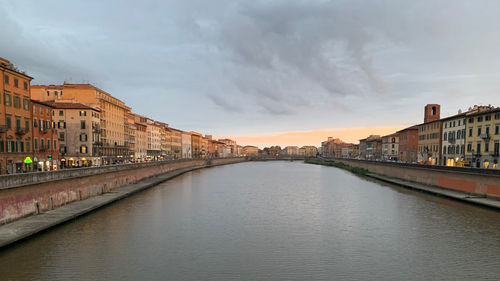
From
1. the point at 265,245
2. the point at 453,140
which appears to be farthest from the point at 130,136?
the point at 453,140

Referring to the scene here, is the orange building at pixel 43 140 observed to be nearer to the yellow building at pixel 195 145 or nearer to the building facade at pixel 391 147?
the building facade at pixel 391 147

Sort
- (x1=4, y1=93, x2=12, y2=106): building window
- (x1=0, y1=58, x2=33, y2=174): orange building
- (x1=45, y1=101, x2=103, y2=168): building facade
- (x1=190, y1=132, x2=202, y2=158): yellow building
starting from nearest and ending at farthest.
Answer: (x1=0, y1=58, x2=33, y2=174): orange building < (x1=4, y1=93, x2=12, y2=106): building window < (x1=45, y1=101, x2=103, y2=168): building facade < (x1=190, y1=132, x2=202, y2=158): yellow building

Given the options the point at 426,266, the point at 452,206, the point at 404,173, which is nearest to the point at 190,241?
the point at 426,266

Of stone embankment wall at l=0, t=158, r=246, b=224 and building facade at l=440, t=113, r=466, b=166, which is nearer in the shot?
stone embankment wall at l=0, t=158, r=246, b=224

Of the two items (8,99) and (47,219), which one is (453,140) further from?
(8,99)

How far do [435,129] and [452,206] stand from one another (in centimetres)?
4324

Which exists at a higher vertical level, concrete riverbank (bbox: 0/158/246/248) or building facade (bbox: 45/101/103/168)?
building facade (bbox: 45/101/103/168)

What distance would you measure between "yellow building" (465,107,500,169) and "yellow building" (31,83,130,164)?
7644cm

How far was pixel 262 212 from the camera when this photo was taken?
103ft

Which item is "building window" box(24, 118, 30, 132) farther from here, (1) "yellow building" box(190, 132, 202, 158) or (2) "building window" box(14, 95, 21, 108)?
(1) "yellow building" box(190, 132, 202, 158)

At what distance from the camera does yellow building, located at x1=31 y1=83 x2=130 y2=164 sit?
6819 centimetres

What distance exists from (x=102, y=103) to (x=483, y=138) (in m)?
79.7

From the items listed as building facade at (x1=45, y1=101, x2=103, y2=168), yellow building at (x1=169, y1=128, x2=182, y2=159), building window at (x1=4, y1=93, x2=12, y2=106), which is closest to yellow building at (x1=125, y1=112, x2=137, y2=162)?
building facade at (x1=45, y1=101, x2=103, y2=168)

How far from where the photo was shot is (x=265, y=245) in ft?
66.8
